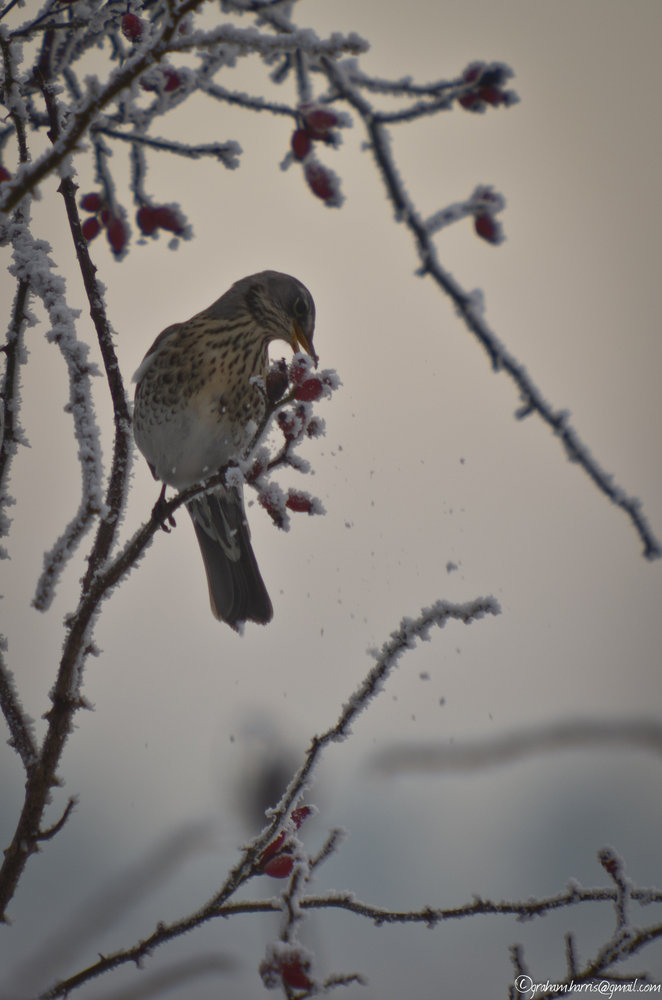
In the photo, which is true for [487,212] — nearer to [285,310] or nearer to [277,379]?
[277,379]

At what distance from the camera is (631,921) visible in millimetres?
1380

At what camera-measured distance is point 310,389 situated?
4.41ft

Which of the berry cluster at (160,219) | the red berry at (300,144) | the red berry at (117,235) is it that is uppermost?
the red berry at (117,235)

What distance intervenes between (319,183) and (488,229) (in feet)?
0.77

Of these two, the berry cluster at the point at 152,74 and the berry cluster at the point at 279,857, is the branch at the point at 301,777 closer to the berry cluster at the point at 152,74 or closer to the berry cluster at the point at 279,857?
the berry cluster at the point at 279,857

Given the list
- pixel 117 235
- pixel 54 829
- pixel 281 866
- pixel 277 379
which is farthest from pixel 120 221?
pixel 281 866

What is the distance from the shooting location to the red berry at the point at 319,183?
3.06 ft

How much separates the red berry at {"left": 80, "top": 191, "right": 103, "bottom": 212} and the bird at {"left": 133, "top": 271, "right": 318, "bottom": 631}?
1506 mm

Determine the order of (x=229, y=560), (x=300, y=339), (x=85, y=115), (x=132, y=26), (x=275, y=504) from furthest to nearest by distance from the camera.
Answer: (x=300, y=339) < (x=229, y=560) < (x=275, y=504) < (x=132, y=26) < (x=85, y=115)

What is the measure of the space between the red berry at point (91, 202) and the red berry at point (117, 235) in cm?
11

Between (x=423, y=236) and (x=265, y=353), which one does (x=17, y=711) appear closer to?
(x=423, y=236)

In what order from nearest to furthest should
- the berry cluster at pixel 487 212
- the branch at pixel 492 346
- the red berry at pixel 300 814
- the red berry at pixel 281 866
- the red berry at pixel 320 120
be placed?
the branch at pixel 492 346 → the berry cluster at pixel 487 212 → the red berry at pixel 320 120 → the red berry at pixel 281 866 → the red berry at pixel 300 814

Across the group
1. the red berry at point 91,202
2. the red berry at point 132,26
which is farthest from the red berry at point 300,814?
the red berry at point 132,26

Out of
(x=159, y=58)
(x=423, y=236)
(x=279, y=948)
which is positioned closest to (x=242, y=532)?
(x=279, y=948)
